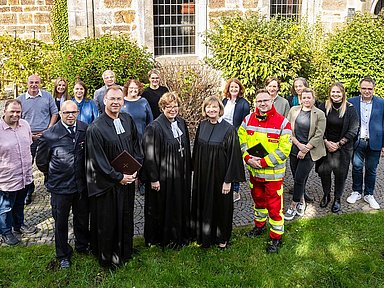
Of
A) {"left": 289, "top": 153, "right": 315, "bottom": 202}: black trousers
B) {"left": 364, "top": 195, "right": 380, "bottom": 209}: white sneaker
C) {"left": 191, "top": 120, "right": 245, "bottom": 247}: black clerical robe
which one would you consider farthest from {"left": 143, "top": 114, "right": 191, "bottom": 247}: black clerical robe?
{"left": 364, "top": 195, "right": 380, "bottom": 209}: white sneaker

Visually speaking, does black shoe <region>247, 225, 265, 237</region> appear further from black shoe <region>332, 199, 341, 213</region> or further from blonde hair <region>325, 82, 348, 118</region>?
blonde hair <region>325, 82, 348, 118</region>

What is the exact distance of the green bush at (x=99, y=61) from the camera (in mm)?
10078

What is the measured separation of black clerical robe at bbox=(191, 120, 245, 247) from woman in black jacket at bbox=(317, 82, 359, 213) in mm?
1977

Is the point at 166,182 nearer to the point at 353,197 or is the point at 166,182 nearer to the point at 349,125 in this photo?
the point at 349,125

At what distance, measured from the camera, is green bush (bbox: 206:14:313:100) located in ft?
35.8

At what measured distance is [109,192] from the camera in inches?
192

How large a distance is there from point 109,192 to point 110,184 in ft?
0.35

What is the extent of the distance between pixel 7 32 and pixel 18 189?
1079cm

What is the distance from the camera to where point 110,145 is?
15.9 ft

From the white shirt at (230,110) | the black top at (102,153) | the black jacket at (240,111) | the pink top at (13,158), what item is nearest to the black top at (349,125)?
the black jacket at (240,111)

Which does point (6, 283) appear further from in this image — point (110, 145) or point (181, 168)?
point (181, 168)

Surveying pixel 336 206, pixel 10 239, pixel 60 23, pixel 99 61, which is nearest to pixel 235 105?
pixel 336 206

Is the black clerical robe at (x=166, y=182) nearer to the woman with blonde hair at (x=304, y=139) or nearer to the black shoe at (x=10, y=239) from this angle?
the black shoe at (x=10, y=239)

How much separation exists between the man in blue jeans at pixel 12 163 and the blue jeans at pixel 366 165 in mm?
5017
